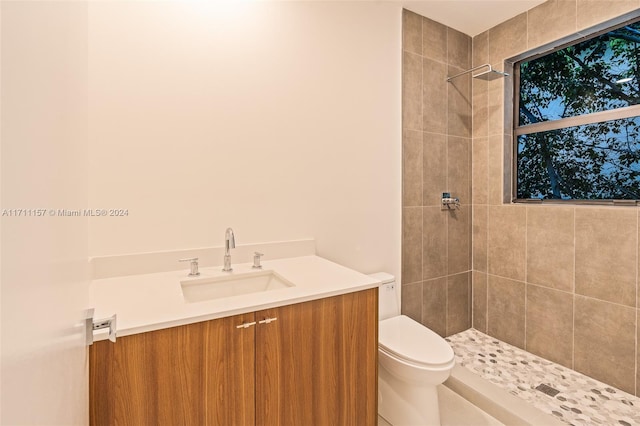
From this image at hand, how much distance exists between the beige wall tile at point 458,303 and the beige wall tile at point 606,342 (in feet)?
2.32

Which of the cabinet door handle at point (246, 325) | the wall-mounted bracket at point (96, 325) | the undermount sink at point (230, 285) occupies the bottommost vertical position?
the cabinet door handle at point (246, 325)

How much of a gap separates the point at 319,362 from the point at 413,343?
65 centimetres

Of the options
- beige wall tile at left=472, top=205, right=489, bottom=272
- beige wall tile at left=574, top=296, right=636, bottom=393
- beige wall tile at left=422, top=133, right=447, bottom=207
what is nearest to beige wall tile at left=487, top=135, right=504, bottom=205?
beige wall tile at left=472, top=205, right=489, bottom=272

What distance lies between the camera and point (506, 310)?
235cm

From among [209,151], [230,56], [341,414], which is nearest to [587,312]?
[341,414]

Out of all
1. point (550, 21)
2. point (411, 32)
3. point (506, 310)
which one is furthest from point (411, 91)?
point (506, 310)

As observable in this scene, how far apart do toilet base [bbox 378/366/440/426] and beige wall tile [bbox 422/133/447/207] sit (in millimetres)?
1210

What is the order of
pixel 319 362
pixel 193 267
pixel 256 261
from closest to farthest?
1. pixel 319 362
2. pixel 193 267
3. pixel 256 261

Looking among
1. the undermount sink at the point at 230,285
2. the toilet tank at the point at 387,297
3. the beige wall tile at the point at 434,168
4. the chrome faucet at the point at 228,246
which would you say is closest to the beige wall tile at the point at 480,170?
the beige wall tile at the point at 434,168

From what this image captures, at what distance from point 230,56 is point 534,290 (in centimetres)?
243

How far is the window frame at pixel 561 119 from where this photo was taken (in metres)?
1.84

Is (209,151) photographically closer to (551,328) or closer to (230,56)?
(230,56)

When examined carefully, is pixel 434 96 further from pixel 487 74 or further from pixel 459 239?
pixel 459 239

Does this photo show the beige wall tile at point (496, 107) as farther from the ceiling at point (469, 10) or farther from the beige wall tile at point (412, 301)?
the beige wall tile at point (412, 301)
